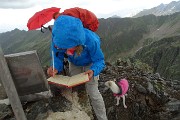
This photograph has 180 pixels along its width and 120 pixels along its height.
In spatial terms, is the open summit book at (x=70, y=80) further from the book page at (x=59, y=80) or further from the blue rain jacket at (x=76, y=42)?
the blue rain jacket at (x=76, y=42)

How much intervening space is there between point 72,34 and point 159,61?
343ft

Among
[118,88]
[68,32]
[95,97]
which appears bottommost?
[118,88]

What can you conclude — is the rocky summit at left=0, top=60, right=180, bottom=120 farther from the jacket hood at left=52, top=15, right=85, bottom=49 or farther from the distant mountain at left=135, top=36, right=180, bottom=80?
the distant mountain at left=135, top=36, right=180, bottom=80

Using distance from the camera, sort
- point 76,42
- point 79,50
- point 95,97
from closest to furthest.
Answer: point 76,42, point 79,50, point 95,97

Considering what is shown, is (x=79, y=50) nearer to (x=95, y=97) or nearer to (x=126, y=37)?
(x=95, y=97)

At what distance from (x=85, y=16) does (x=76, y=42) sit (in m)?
0.67

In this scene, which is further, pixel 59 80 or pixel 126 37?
pixel 126 37

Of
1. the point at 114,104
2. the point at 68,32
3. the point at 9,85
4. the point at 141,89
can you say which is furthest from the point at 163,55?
the point at 9,85

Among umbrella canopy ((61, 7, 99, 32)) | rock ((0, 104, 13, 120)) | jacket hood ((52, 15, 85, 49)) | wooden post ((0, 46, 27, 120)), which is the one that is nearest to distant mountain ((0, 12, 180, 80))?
rock ((0, 104, 13, 120))

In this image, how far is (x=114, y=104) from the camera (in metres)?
9.84

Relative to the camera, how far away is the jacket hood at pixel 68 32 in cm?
542

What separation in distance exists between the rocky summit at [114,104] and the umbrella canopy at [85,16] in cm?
210

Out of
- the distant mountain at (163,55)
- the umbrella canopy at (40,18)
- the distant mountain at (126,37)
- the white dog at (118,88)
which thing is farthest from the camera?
the distant mountain at (126,37)

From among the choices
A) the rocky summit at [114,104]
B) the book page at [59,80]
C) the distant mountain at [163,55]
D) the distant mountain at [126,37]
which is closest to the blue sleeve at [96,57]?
the book page at [59,80]
